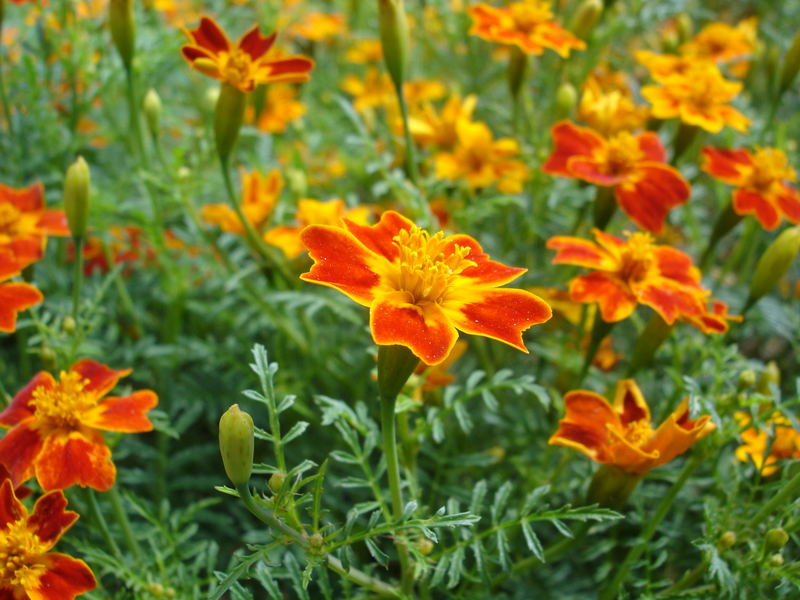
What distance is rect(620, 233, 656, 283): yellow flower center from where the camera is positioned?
1.16 meters

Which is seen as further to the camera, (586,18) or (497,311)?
(586,18)

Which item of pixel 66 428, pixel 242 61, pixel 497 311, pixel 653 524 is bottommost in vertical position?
pixel 653 524

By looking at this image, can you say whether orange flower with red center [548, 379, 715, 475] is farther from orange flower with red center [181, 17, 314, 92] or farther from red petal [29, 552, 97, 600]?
orange flower with red center [181, 17, 314, 92]

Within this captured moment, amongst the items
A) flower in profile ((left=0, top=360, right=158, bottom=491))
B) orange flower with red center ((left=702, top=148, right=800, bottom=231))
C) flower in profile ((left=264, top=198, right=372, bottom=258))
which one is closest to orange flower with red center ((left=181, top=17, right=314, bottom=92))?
flower in profile ((left=264, top=198, right=372, bottom=258))

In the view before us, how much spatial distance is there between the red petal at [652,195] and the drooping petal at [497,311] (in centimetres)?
47

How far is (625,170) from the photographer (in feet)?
4.43

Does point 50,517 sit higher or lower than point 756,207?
lower

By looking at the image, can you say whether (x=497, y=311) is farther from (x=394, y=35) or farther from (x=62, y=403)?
(x=394, y=35)

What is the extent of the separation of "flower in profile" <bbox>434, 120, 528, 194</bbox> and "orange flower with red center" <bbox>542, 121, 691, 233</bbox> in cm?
23

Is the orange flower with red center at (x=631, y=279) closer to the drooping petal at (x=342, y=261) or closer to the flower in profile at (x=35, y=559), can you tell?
the drooping petal at (x=342, y=261)

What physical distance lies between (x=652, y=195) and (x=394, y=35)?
1.62 feet

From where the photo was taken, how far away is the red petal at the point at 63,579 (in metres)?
0.86

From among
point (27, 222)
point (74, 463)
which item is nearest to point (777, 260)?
point (74, 463)

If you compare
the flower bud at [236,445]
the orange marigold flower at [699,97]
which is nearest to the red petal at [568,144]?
the orange marigold flower at [699,97]
